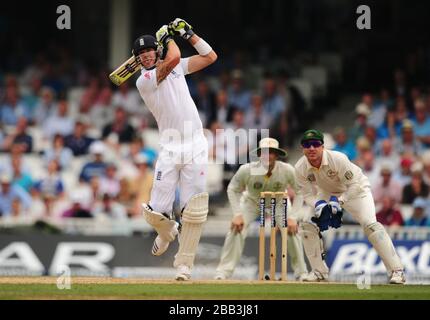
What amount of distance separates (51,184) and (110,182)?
39.1 inches

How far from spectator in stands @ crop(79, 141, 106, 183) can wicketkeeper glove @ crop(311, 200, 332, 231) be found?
7.93 m

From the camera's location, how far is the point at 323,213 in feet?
47.0

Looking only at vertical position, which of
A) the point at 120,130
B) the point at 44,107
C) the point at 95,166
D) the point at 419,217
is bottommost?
the point at 419,217

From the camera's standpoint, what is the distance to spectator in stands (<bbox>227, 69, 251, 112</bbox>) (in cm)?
2355

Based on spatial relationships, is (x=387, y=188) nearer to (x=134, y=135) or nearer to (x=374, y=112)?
(x=374, y=112)

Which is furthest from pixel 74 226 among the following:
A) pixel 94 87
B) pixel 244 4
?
pixel 244 4

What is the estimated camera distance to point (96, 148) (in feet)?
72.3

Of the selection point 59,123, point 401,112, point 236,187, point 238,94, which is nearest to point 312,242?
point 236,187

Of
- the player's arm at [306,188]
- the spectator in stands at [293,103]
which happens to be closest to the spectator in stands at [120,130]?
the spectator in stands at [293,103]

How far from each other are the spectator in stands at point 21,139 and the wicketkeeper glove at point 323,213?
9.46 meters

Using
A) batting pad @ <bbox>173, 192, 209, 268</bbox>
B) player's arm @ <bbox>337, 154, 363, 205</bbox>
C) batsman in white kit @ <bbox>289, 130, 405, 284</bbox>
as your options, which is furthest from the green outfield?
player's arm @ <bbox>337, 154, 363, 205</bbox>

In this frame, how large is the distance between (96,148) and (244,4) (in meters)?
6.63

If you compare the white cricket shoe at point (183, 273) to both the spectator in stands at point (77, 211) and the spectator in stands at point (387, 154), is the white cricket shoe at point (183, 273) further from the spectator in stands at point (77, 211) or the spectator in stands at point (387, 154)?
the spectator in stands at point (387, 154)

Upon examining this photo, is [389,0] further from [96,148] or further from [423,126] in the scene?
[96,148]
